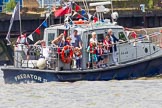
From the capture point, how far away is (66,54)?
26422mm

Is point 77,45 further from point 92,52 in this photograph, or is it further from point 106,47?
point 106,47

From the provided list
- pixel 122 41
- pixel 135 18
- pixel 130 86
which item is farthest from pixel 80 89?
pixel 135 18

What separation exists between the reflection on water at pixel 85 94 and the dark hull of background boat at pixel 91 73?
0.33 metres

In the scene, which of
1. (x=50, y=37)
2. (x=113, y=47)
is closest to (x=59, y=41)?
(x=50, y=37)

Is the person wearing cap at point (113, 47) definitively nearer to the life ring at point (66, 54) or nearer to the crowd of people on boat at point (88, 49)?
the crowd of people on boat at point (88, 49)

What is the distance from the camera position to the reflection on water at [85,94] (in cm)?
2109

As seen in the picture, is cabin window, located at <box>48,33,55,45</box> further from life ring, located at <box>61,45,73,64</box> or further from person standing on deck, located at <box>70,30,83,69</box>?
life ring, located at <box>61,45,73,64</box>

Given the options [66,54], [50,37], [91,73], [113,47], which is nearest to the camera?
[91,73]

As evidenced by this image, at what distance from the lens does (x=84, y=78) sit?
2633cm

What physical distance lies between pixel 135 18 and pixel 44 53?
24.7 meters

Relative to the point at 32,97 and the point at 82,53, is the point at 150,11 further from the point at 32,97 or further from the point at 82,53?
the point at 32,97

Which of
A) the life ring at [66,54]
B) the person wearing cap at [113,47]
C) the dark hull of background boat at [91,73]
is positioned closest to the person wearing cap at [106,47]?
the person wearing cap at [113,47]

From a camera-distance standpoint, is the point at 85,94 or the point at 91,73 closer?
the point at 85,94

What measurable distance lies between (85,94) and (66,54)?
3.59 meters
